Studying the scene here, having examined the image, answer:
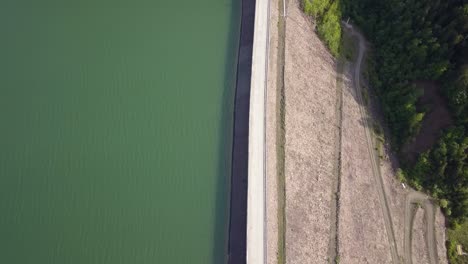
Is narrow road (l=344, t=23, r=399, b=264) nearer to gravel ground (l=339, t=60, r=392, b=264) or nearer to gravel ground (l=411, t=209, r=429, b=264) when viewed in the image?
gravel ground (l=339, t=60, r=392, b=264)

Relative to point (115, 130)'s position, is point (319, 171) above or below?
below

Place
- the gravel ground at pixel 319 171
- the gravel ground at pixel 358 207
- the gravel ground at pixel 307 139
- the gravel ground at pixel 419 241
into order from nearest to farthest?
the gravel ground at pixel 307 139
the gravel ground at pixel 319 171
the gravel ground at pixel 358 207
the gravel ground at pixel 419 241

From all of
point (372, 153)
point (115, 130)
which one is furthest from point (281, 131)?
point (115, 130)

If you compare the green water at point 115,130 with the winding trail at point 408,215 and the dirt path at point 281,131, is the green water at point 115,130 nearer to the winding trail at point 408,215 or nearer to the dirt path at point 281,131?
the dirt path at point 281,131

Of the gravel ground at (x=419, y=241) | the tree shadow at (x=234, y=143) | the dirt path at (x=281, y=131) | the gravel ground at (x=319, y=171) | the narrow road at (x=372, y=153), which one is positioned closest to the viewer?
the tree shadow at (x=234, y=143)

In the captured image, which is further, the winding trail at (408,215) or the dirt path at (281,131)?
the winding trail at (408,215)

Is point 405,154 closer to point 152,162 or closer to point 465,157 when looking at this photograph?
point 465,157

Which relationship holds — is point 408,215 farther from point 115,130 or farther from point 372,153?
point 115,130

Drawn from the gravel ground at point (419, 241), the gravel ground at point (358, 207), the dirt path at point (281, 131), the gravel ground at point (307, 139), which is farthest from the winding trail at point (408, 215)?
the dirt path at point (281, 131)
